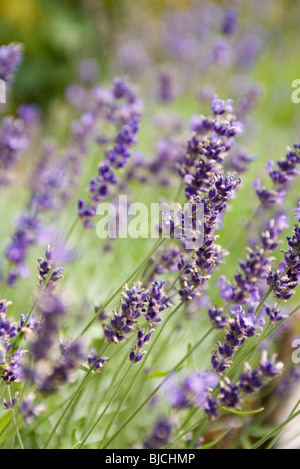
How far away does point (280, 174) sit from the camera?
6.06ft

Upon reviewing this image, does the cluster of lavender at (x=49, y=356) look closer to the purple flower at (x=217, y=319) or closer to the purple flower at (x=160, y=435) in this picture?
the purple flower at (x=160, y=435)

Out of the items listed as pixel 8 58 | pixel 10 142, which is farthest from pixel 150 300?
pixel 10 142

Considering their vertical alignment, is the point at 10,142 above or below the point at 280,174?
below

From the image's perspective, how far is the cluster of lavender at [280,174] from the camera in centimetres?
179

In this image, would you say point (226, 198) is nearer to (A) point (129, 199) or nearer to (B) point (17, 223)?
(B) point (17, 223)

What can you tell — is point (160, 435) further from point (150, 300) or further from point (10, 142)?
point (10, 142)

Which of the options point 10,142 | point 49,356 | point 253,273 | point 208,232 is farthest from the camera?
point 10,142

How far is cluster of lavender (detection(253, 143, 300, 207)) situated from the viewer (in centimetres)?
179

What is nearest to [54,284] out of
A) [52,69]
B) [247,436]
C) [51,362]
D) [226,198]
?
[51,362]

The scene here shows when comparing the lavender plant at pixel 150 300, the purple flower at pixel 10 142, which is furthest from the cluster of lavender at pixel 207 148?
the purple flower at pixel 10 142

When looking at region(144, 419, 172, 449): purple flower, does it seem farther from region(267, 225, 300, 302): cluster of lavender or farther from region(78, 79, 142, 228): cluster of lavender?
region(78, 79, 142, 228): cluster of lavender

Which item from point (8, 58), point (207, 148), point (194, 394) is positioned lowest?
point (194, 394)

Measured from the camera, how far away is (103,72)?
656 centimetres

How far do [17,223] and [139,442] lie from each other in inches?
40.4
